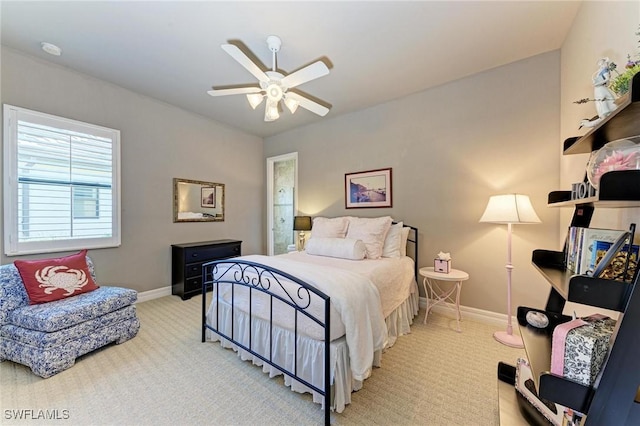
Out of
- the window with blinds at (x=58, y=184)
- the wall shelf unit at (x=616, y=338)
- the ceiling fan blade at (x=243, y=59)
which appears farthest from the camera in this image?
the window with blinds at (x=58, y=184)

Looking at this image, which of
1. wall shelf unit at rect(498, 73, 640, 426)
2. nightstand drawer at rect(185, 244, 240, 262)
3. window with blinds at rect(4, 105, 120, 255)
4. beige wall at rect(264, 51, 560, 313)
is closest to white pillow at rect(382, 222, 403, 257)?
beige wall at rect(264, 51, 560, 313)

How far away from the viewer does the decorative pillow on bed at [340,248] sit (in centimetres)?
283

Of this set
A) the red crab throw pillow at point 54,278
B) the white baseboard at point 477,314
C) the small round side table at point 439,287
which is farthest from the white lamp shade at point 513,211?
the red crab throw pillow at point 54,278

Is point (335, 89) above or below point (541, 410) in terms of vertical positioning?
above

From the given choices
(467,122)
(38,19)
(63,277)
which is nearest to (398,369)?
(467,122)

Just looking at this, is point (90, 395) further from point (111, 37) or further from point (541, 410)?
point (111, 37)

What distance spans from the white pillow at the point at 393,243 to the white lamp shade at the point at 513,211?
96 centimetres

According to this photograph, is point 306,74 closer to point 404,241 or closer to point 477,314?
point 404,241

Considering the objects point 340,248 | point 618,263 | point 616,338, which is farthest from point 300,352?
point 618,263

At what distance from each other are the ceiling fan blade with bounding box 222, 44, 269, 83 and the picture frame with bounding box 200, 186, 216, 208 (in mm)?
2772

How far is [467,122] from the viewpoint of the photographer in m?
3.01

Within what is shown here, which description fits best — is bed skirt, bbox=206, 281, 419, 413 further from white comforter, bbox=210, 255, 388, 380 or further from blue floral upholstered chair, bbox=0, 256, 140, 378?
Result: blue floral upholstered chair, bbox=0, 256, 140, 378

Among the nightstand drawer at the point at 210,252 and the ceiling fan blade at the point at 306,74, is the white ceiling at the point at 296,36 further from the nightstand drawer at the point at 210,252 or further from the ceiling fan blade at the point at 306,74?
the nightstand drawer at the point at 210,252

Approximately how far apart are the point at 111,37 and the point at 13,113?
1.37 meters
